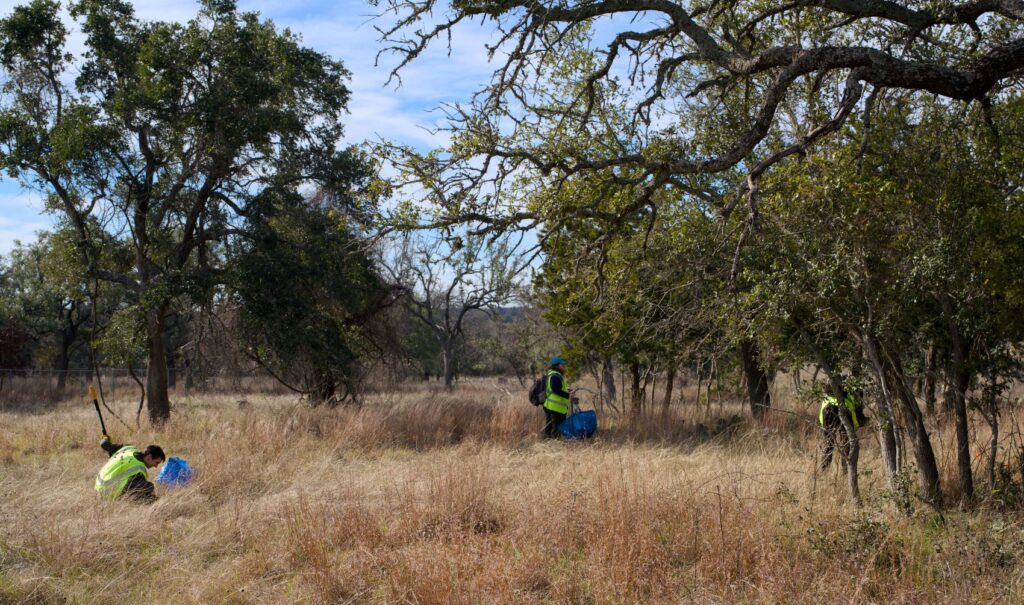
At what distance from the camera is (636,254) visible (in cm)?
813

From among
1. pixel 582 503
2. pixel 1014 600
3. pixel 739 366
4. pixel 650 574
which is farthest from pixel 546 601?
pixel 739 366

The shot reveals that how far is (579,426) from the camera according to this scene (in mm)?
13516

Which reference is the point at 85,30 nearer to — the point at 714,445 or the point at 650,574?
the point at 714,445

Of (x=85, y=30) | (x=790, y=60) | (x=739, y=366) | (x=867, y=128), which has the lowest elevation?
(x=739, y=366)

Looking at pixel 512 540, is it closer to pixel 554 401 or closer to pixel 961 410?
pixel 961 410

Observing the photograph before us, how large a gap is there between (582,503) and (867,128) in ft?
11.6

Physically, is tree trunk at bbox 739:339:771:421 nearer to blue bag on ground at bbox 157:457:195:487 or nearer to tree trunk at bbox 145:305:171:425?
blue bag on ground at bbox 157:457:195:487

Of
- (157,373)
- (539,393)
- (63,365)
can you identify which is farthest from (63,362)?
(539,393)

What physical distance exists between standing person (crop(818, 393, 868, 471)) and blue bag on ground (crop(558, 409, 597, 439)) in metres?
4.88

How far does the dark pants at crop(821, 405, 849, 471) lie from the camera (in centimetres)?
728

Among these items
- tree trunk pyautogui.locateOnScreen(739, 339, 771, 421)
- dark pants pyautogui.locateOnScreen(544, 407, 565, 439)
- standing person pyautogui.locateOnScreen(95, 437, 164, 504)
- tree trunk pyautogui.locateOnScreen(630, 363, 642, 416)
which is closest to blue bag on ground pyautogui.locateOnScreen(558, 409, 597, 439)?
dark pants pyautogui.locateOnScreen(544, 407, 565, 439)

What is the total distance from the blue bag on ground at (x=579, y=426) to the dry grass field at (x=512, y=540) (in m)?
4.23

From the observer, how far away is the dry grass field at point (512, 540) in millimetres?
4875

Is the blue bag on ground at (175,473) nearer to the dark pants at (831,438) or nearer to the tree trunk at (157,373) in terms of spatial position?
the dark pants at (831,438)
